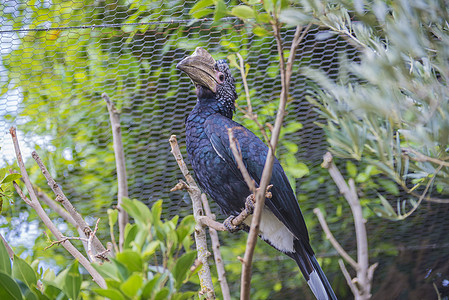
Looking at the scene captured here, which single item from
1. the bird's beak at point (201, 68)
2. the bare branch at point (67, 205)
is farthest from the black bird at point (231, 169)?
the bare branch at point (67, 205)

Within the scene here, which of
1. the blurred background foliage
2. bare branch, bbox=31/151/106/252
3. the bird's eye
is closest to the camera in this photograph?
bare branch, bbox=31/151/106/252

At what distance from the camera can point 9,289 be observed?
731 millimetres

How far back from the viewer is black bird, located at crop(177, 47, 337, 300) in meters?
1.69

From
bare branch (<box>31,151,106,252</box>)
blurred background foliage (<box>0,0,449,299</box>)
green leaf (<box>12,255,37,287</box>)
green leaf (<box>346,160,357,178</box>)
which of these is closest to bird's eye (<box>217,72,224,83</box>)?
blurred background foliage (<box>0,0,449,299</box>)

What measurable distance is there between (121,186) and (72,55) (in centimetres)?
128

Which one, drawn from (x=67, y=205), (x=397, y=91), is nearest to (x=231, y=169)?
(x=67, y=205)

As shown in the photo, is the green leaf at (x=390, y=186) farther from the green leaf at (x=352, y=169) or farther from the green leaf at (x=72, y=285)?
the green leaf at (x=72, y=285)

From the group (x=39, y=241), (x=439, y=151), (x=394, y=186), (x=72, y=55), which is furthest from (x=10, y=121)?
(x=439, y=151)

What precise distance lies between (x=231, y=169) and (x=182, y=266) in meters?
0.97

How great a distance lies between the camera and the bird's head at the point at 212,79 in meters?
1.83

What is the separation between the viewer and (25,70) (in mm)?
2254

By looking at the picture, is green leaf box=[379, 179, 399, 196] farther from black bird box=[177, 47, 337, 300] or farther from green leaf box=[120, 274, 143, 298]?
green leaf box=[120, 274, 143, 298]

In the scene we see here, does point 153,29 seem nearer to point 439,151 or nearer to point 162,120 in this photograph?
point 162,120

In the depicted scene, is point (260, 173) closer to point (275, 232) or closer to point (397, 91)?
point (275, 232)
